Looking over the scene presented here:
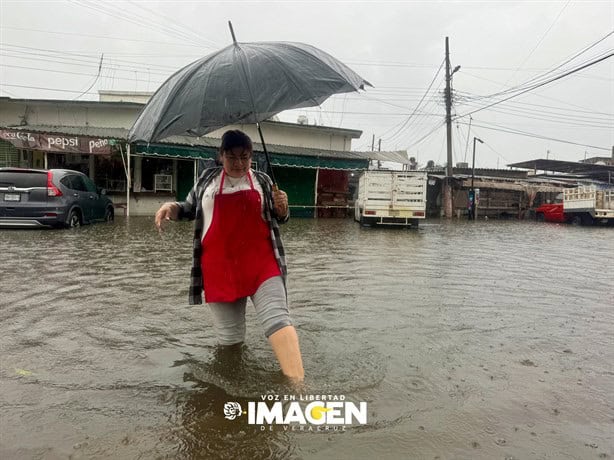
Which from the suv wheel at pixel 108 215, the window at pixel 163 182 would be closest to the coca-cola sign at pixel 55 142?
the suv wheel at pixel 108 215

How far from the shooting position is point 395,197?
16.1 m

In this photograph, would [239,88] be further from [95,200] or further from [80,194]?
[95,200]

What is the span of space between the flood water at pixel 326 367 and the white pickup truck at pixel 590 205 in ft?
58.8

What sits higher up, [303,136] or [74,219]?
[303,136]

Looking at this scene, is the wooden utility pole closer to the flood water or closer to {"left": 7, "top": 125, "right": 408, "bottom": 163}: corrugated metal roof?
{"left": 7, "top": 125, "right": 408, "bottom": 163}: corrugated metal roof

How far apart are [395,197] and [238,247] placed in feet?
45.3

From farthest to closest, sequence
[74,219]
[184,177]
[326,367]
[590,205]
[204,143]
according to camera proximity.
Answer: [590,205] → [184,177] → [204,143] → [74,219] → [326,367]

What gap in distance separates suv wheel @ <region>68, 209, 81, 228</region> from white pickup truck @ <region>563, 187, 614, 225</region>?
72.1 feet

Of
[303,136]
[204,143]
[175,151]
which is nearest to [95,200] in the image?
[175,151]

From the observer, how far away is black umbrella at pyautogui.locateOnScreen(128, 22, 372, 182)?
2.72m

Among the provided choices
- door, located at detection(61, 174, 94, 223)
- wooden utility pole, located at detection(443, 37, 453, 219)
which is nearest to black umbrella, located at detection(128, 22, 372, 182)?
door, located at detection(61, 174, 94, 223)

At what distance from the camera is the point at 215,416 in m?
2.50

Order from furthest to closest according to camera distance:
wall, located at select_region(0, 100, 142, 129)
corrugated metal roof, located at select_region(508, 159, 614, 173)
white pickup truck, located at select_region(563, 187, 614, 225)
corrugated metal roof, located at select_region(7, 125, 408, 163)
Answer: corrugated metal roof, located at select_region(508, 159, 614, 173) < white pickup truck, located at select_region(563, 187, 614, 225) < wall, located at select_region(0, 100, 142, 129) < corrugated metal roof, located at select_region(7, 125, 408, 163)

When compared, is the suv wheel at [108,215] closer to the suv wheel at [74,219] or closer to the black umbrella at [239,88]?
the suv wheel at [74,219]
